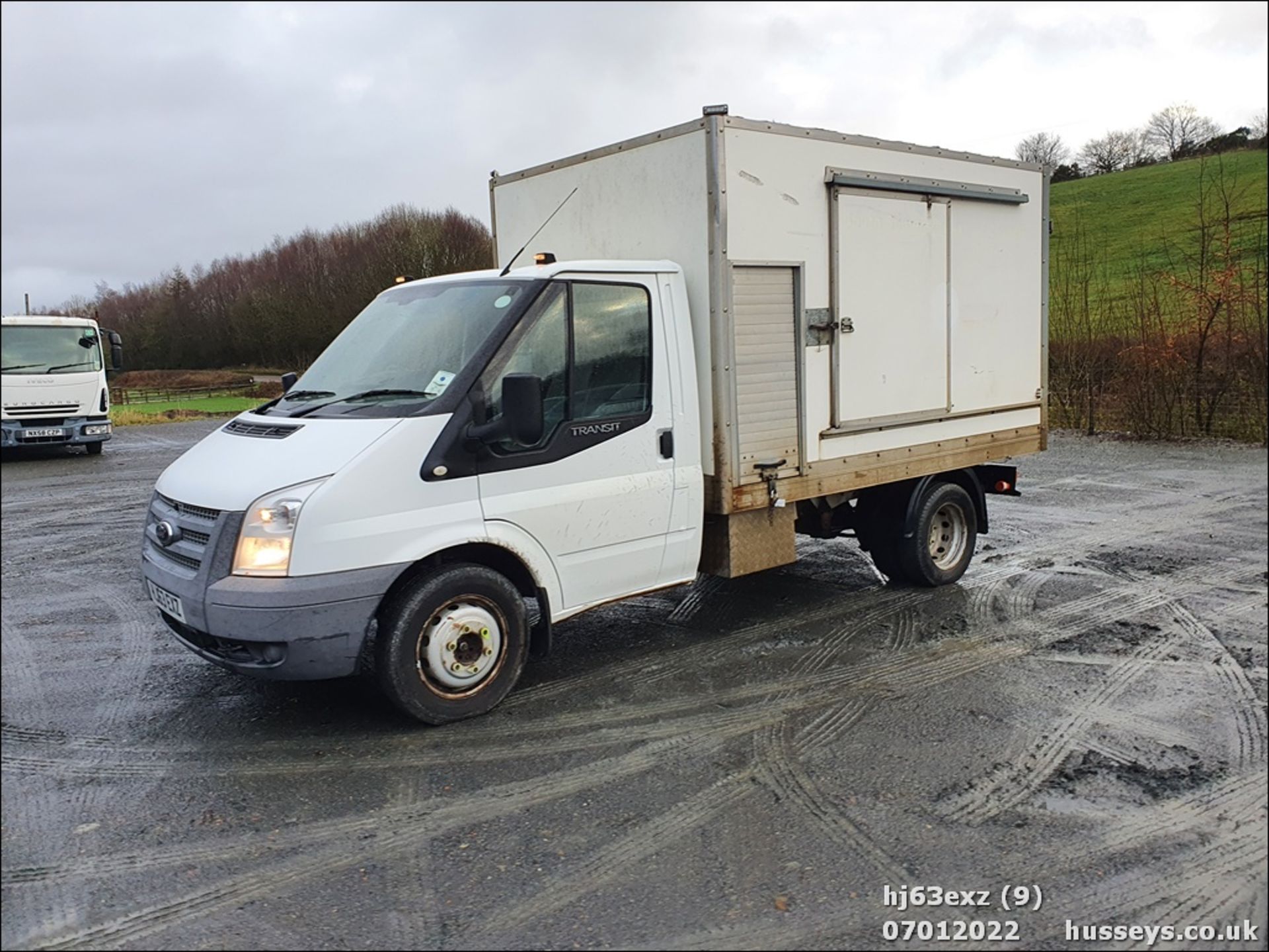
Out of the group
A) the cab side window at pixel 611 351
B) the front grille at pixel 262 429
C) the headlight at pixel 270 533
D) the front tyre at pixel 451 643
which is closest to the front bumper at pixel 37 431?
the headlight at pixel 270 533

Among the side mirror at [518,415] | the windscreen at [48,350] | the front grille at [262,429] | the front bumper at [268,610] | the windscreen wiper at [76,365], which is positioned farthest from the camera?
the front grille at [262,429]

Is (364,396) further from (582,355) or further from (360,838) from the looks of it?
(360,838)

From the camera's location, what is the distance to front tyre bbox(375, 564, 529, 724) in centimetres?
486

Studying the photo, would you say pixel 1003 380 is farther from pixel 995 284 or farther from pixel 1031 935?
pixel 1031 935

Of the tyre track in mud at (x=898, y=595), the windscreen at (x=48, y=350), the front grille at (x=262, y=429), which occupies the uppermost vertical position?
the windscreen at (x=48, y=350)

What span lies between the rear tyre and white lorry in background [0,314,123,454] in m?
5.47

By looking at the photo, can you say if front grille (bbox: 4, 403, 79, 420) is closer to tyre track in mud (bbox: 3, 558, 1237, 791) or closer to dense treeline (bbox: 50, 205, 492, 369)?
dense treeline (bbox: 50, 205, 492, 369)

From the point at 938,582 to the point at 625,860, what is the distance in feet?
15.3

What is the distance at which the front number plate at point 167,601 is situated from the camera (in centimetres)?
477

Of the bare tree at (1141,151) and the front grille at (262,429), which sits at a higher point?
the bare tree at (1141,151)

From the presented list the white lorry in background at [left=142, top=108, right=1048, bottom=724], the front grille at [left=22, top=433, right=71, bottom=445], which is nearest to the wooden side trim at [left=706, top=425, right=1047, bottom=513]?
the white lorry in background at [left=142, top=108, right=1048, bottom=724]

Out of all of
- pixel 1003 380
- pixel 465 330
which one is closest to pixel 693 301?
pixel 465 330

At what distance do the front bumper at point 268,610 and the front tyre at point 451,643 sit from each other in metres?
0.17

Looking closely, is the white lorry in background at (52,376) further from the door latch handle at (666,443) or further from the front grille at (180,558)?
the door latch handle at (666,443)
